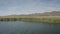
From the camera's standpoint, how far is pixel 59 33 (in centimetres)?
1656

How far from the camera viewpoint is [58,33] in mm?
16625

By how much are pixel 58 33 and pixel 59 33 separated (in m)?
0.14
